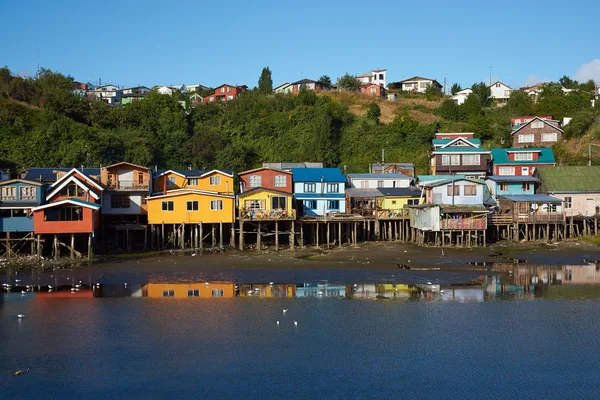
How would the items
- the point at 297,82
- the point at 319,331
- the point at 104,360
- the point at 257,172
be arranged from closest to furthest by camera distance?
the point at 104,360 → the point at 319,331 → the point at 257,172 → the point at 297,82

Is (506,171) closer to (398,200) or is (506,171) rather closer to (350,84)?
(398,200)

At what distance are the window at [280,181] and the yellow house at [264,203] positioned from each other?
10.6ft

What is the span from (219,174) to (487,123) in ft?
120

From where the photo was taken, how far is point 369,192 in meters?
51.4

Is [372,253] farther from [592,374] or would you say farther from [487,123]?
[487,123]

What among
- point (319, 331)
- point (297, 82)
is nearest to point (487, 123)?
point (297, 82)

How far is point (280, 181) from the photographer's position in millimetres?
50125

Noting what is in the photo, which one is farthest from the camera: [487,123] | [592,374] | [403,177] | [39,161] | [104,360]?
[487,123]

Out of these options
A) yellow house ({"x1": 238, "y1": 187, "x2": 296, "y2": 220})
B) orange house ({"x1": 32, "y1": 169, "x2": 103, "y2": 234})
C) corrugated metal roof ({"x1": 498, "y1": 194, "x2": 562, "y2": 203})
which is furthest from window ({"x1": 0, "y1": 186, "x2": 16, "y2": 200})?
corrugated metal roof ({"x1": 498, "y1": 194, "x2": 562, "y2": 203})

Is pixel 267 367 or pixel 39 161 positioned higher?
pixel 39 161

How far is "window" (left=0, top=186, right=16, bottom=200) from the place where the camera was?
4141cm

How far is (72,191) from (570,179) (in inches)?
1537

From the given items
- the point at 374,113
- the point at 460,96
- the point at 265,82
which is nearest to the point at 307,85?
the point at 265,82

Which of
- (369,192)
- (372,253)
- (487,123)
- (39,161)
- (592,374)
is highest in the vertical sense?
(487,123)
